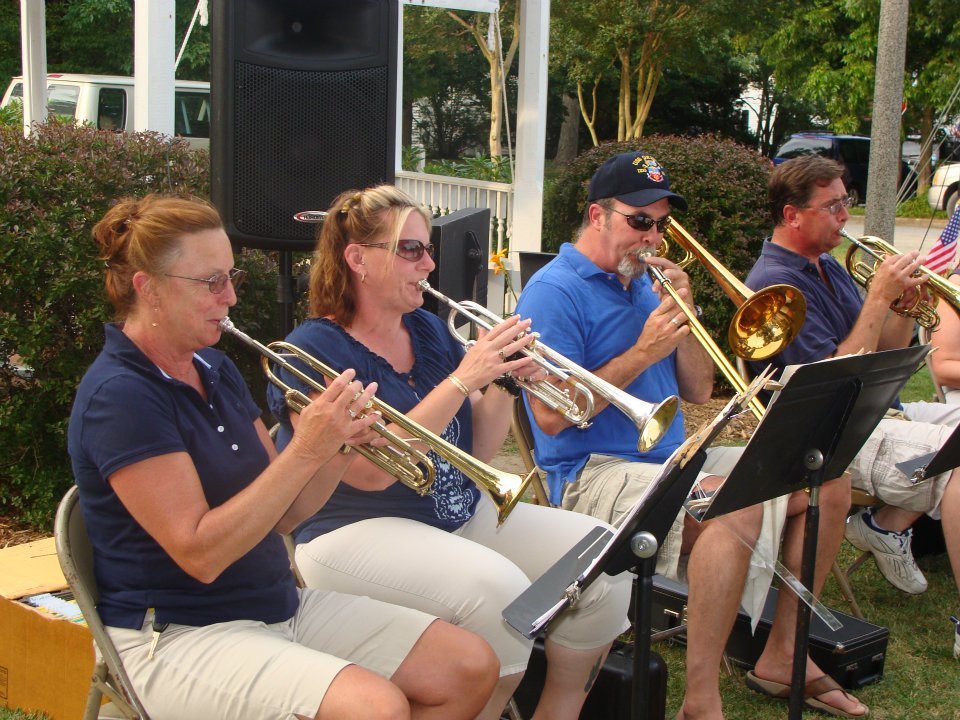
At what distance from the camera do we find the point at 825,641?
10.9ft

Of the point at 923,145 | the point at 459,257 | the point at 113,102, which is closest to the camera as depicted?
the point at 459,257

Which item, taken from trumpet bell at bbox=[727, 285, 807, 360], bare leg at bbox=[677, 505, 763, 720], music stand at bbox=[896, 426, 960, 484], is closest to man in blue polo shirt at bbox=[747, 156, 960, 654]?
trumpet bell at bbox=[727, 285, 807, 360]

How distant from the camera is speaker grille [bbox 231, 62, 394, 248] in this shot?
13.2 feet

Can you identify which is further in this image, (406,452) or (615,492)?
(615,492)

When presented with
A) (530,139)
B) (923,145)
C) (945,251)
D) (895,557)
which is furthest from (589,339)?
(923,145)

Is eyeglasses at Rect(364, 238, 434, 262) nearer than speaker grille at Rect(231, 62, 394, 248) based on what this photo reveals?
Yes

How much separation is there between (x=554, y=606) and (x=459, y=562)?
55 cm

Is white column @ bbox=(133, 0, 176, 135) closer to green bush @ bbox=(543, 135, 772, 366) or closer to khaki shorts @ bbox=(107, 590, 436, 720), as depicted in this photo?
green bush @ bbox=(543, 135, 772, 366)

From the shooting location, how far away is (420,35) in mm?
19312

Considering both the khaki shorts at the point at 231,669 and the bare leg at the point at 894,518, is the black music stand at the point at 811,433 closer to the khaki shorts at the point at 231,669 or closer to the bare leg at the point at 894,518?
the khaki shorts at the point at 231,669

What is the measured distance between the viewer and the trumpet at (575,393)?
287 cm

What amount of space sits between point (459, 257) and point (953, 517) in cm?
206

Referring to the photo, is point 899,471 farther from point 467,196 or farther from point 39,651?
point 467,196

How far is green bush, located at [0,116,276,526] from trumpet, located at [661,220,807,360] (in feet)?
7.29
